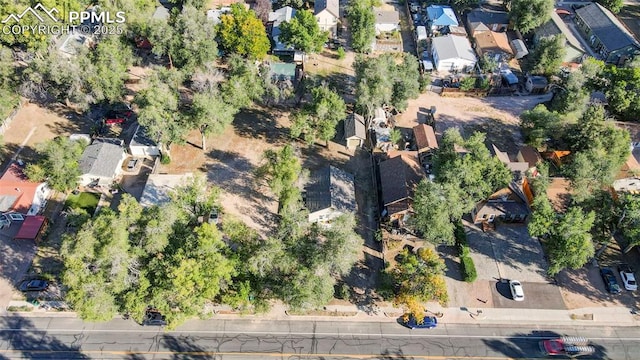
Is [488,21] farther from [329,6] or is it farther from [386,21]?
[329,6]

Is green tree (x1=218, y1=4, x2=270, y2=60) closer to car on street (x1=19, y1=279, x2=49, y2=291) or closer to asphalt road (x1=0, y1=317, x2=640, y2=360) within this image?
car on street (x1=19, y1=279, x2=49, y2=291)

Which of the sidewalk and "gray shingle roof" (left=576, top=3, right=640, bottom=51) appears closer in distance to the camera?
the sidewalk

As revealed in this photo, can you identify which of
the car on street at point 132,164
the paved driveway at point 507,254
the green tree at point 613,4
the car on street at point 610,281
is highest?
the green tree at point 613,4

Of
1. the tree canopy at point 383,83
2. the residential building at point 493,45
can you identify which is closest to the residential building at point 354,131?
the tree canopy at point 383,83

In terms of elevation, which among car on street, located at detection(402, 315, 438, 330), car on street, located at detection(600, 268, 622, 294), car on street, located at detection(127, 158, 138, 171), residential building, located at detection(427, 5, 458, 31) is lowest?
car on street, located at detection(402, 315, 438, 330)

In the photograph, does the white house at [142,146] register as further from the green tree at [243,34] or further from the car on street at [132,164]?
the green tree at [243,34]

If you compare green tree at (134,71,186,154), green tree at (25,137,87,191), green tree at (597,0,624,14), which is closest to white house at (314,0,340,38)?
green tree at (134,71,186,154)
